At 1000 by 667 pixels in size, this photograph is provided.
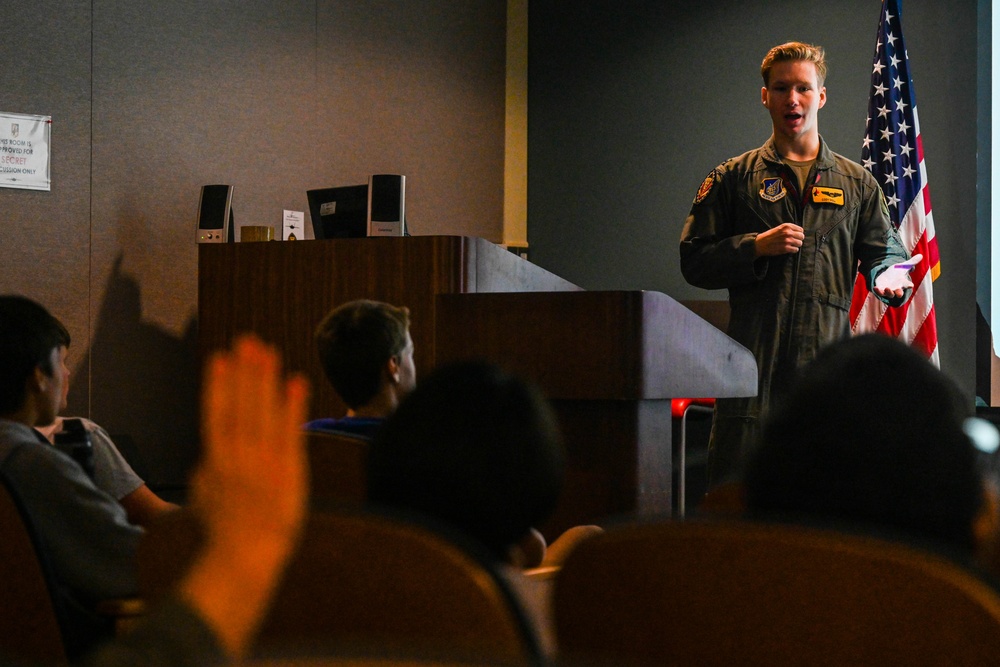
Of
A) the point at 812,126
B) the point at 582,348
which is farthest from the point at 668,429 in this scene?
the point at 812,126

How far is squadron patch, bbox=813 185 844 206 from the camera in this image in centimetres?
316

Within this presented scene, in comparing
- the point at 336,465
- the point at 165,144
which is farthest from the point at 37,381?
the point at 165,144

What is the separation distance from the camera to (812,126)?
3240 millimetres

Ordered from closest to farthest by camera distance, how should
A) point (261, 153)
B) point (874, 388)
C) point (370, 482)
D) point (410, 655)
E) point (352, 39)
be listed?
point (410, 655) → point (874, 388) → point (370, 482) → point (261, 153) → point (352, 39)

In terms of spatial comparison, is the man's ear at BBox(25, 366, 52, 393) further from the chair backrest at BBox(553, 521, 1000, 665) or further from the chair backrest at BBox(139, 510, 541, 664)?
the chair backrest at BBox(553, 521, 1000, 665)

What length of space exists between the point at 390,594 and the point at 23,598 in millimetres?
814

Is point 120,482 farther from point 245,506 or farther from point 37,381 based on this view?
point 245,506

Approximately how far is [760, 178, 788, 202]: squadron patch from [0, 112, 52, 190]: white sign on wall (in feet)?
8.86

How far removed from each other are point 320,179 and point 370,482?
429 centimetres

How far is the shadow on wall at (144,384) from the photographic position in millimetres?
4391

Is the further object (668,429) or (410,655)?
(668,429)

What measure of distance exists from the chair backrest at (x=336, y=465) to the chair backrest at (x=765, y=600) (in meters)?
0.69

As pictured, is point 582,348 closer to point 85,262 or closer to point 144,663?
point 144,663

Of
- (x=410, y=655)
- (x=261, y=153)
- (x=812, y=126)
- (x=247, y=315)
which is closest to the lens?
(x=410, y=655)
